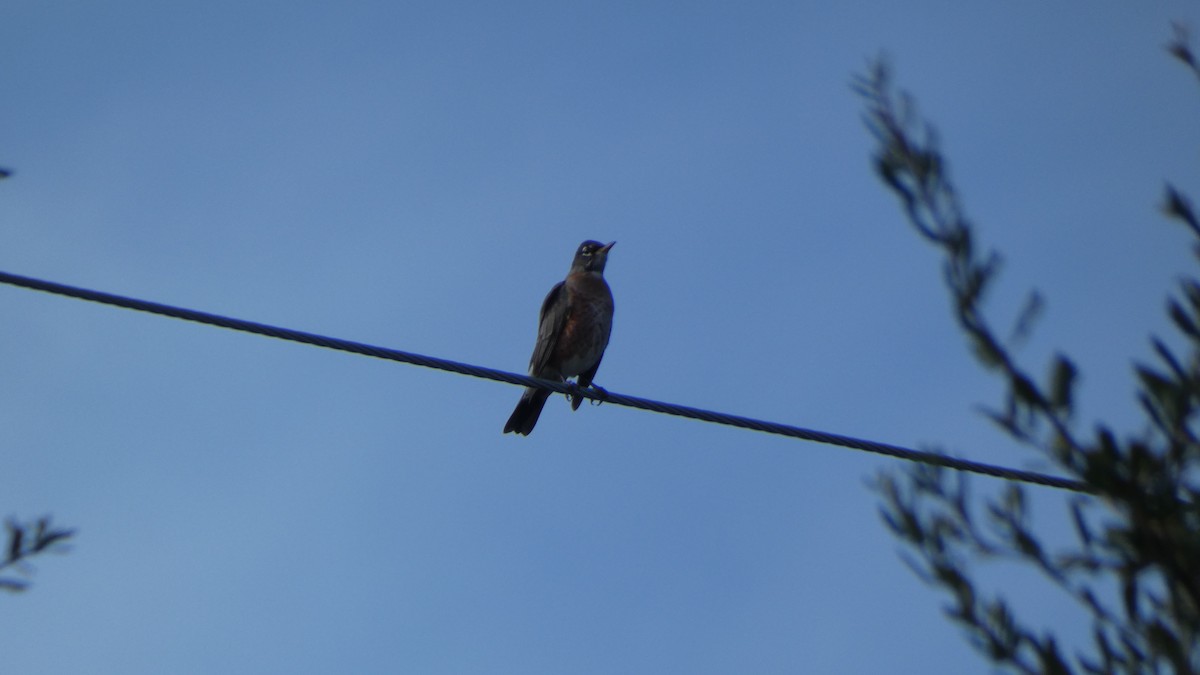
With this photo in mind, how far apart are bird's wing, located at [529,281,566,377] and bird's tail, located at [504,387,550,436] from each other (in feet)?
1.76

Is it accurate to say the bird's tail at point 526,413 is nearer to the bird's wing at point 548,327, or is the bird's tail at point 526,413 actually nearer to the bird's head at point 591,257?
the bird's wing at point 548,327

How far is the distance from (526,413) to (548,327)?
3.01 ft

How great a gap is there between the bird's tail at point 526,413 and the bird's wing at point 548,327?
0.54 metres

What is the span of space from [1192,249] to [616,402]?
10.5ft

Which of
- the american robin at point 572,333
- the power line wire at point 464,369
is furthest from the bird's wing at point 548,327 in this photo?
the power line wire at point 464,369

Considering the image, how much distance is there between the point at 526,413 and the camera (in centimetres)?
843

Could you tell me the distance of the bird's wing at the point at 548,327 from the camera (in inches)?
354

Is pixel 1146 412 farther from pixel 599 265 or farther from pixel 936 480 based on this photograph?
pixel 599 265

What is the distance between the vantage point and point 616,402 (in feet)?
17.6

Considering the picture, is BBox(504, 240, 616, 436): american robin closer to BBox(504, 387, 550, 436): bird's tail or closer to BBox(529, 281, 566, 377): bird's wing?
BBox(529, 281, 566, 377): bird's wing

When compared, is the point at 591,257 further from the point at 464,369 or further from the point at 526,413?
the point at 464,369

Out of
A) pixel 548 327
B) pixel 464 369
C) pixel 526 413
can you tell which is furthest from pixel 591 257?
pixel 464 369

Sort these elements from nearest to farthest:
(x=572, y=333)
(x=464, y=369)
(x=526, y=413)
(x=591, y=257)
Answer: (x=464, y=369) < (x=526, y=413) < (x=572, y=333) < (x=591, y=257)

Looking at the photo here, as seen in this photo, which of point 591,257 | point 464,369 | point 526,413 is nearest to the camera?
point 464,369
